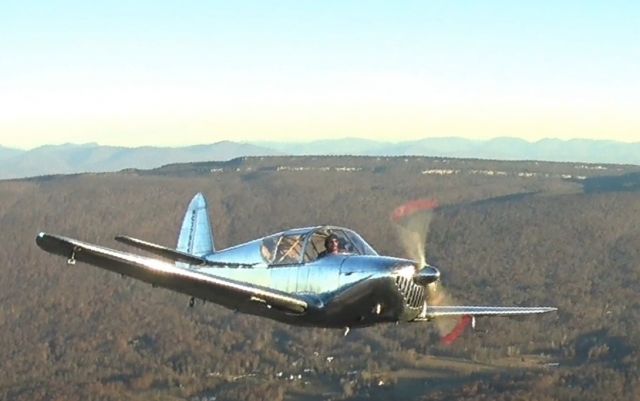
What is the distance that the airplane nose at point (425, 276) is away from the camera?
3020 cm

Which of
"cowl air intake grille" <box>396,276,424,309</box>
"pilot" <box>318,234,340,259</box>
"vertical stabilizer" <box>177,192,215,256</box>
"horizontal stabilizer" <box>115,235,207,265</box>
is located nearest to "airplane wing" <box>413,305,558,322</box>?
"cowl air intake grille" <box>396,276,424,309</box>

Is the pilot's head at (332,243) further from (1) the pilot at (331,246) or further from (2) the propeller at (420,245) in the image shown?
(2) the propeller at (420,245)

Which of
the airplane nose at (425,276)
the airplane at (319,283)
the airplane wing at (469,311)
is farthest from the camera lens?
the airplane wing at (469,311)

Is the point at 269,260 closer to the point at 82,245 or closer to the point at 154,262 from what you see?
the point at 154,262

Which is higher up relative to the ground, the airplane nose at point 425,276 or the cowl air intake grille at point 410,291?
the airplane nose at point 425,276

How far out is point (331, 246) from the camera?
32.4m

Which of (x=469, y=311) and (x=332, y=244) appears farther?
(x=469, y=311)

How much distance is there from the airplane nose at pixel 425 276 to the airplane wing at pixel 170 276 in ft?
13.3

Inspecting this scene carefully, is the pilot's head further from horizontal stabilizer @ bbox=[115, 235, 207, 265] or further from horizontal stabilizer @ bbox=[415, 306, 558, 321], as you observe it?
horizontal stabilizer @ bbox=[115, 235, 207, 265]

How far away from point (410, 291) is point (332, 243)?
3.56m

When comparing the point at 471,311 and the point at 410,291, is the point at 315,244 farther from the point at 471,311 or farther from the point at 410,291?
the point at 471,311

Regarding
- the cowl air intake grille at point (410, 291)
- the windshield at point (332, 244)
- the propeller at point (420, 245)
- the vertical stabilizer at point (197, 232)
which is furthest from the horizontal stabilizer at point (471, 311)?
the vertical stabilizer at point (197, 232)

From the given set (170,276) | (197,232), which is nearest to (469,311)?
(170,276)

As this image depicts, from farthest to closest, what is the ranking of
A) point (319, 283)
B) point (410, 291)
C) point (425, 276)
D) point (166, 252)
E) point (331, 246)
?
point (166, 252), point (331, 246), point (319, 283), point (410, 291), point (425, 276)
